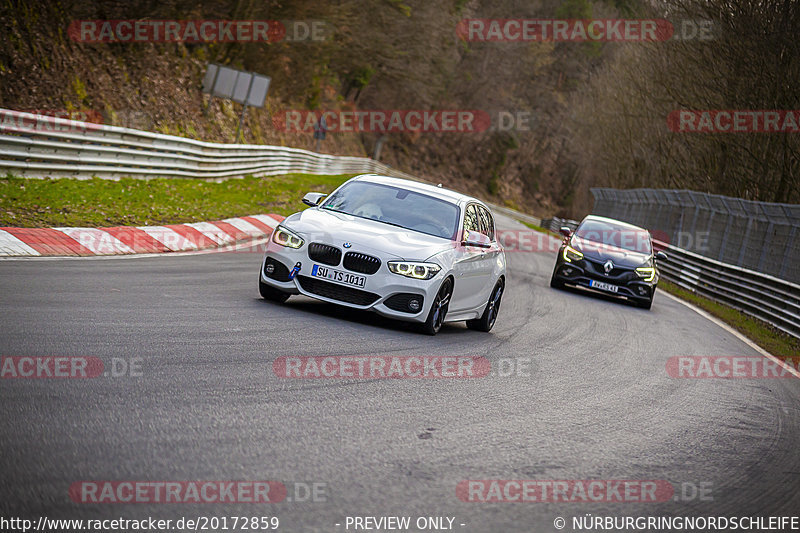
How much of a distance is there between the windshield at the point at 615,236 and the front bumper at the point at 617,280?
97 centimetres

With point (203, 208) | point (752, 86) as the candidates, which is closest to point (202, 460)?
point (203, 208)

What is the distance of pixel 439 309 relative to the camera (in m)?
10.3

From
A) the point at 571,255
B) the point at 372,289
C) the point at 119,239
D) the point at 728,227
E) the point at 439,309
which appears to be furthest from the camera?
the point at 728,227

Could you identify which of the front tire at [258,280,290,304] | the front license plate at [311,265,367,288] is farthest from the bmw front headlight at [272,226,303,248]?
the front tire at [258,280,290,304]

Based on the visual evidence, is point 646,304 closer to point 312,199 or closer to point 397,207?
point 397,207

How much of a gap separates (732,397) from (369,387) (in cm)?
456

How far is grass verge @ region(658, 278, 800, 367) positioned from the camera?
15523 millimetres

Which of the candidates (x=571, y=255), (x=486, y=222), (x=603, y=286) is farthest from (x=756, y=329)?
(x=486, y=222)

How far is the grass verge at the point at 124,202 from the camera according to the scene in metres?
13.6

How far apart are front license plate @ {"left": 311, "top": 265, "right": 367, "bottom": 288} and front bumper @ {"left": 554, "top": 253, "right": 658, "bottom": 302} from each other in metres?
10.5

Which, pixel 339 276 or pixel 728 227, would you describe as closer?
pixel 339 276

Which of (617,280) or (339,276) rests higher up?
(339,276)

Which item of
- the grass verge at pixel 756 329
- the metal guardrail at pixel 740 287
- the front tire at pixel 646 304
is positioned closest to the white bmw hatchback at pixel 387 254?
the grass verge at pixel 756 329

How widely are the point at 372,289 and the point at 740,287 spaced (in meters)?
15.0
